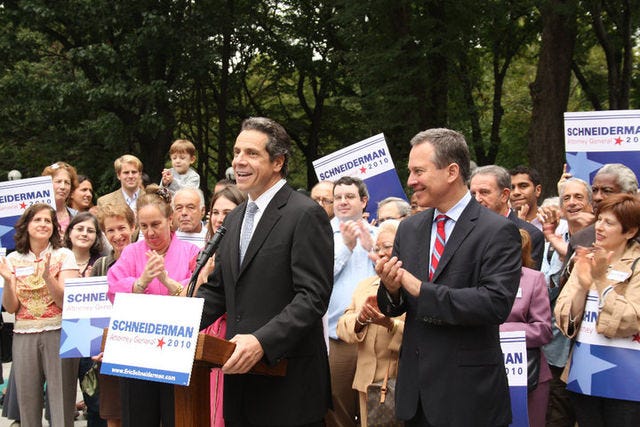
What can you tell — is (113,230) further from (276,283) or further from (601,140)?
(601,140)

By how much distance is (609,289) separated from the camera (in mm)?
4848

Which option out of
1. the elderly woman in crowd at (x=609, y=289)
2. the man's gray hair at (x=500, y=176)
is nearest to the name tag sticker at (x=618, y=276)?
the elderly woman in crowd at (x=609, y=289)

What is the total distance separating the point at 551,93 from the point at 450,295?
12068mm

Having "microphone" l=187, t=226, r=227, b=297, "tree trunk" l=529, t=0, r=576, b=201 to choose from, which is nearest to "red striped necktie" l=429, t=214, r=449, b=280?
"microphone" l=187, t=226, r=227, b=297

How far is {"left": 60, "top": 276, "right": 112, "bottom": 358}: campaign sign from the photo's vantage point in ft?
20.8

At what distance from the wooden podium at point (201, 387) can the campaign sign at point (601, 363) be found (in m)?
2.09

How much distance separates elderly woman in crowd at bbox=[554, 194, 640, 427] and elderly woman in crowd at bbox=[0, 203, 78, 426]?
405 centimetres

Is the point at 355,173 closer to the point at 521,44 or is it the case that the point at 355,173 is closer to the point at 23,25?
the point at 23,25

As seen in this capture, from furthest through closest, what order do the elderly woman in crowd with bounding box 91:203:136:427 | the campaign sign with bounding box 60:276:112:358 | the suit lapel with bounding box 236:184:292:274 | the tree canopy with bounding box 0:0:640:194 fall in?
the tree canopy with bounding box 0:0:640:194 → the elderly woman in crowd with bounding box 91:203:136:427 → the campaign sign with bounding box 60:276:112:358 → the suit lapel with bounding box 236:184:292:274

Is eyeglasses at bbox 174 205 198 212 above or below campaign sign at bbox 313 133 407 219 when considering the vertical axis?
below

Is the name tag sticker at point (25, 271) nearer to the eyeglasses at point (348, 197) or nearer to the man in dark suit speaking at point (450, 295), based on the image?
the eyeglasses at point (348, 197)

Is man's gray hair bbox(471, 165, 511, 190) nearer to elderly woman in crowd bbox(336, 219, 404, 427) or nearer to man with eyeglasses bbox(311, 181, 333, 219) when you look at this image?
elderly woman in crowd bbox(336, 219, 404, 427)

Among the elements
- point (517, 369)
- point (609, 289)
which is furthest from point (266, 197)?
point (609, 289)

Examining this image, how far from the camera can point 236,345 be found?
3.67 m
